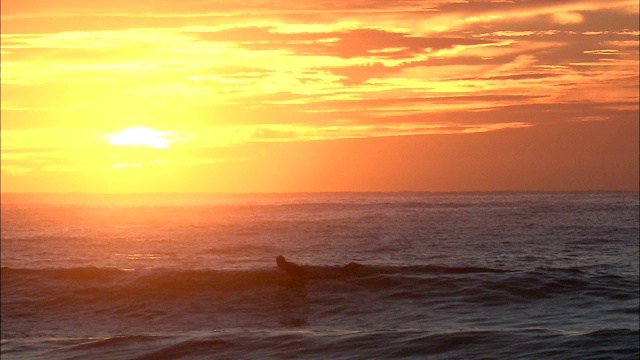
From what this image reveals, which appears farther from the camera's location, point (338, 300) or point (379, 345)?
point (338, 300)

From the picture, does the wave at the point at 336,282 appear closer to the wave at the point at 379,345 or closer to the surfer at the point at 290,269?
the surfer at the point at 290,269

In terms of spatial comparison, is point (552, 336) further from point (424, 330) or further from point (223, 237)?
point (223, 237)

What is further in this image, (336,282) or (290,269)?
(290,269)

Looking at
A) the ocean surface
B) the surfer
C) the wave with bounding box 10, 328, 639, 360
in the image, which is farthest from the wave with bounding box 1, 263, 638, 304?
the wave with bounding box 10, 328, 639, 360

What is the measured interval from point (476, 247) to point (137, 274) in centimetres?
1724

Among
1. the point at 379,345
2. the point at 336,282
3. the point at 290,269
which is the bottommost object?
the point at 379,345

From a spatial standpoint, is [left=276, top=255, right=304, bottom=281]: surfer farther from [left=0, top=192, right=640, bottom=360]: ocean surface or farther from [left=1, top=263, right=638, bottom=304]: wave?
[left=0, top=192, right=640, bottom=360]: ocean surface

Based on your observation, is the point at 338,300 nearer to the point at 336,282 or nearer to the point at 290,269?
the point at 336,282

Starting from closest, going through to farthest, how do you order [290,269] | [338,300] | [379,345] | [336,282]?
1. [379,345]
2. [338,300]
3. [336,282]
4. [290,269]

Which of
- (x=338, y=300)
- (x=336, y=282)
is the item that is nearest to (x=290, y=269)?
(x=336, y=282)

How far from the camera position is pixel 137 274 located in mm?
29656

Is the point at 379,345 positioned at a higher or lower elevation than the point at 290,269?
lower

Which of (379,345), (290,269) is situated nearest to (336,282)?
(290,269)

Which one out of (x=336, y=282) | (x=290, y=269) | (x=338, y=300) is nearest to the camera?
(x=338, y=300)
